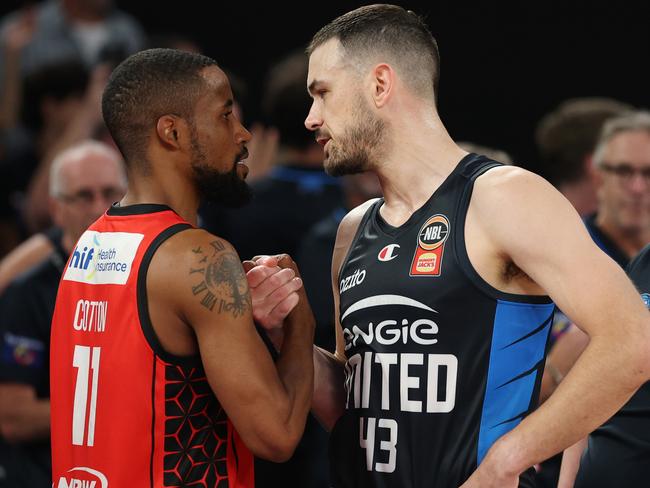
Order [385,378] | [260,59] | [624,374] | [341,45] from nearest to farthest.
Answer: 1. [624,374]
2. [385,378]
3. [341,45]
4. [260,59]

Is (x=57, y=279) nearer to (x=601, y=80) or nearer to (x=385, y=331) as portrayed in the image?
(x=385, y=331)

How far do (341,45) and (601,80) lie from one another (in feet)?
14.8

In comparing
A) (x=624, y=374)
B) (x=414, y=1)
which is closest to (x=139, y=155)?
(x=624, y=374)

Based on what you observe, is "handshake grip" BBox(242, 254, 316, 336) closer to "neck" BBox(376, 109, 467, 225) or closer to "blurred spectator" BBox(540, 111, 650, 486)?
"neck" BBox(376, 109, 467, 225)

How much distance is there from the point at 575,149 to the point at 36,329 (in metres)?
2.74

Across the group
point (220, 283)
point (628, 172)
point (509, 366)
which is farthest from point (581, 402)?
point (628, 172)

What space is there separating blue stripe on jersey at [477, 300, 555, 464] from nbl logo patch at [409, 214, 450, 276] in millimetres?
193

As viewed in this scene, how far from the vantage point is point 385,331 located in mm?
2734

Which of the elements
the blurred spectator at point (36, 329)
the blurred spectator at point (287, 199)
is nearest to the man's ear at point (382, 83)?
the blurred spectator at point (36, 329)

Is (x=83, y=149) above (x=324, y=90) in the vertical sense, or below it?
above

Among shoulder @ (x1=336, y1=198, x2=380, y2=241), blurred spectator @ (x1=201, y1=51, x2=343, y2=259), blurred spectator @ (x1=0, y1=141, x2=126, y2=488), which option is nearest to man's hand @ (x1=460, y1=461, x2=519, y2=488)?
shoulder @ (x1=336, y1=198, x2=380, y2=241)

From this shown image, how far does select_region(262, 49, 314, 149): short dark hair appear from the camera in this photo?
17.1 ft

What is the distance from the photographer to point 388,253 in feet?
9.17

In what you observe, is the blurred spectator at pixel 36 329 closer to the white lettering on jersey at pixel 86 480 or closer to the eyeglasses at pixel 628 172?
the white lettering on jersey at pixel 86 480
